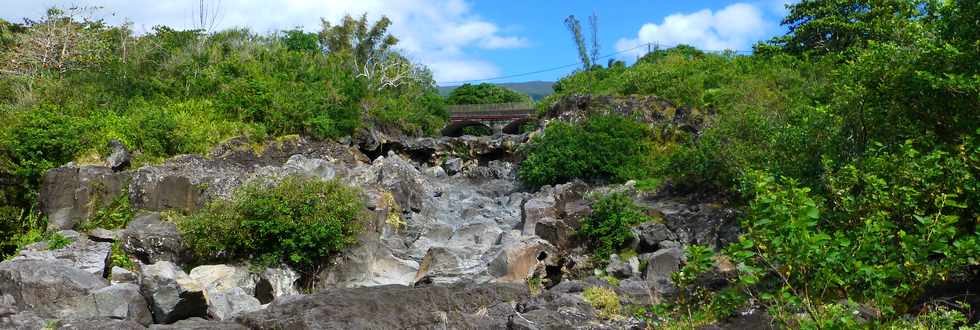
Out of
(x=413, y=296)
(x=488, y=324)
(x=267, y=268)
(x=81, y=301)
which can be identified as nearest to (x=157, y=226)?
(x=267, y=268)

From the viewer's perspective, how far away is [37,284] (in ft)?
31.8

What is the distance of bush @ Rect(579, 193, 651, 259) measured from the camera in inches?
594

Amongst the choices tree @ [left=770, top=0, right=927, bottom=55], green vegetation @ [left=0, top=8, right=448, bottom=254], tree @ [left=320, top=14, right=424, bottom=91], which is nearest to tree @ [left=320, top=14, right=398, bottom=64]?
tree @ [left=320, top=14, right=424, bottom=91]

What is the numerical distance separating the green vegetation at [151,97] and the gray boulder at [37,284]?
6.25 m

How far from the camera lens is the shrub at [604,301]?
8.95 m

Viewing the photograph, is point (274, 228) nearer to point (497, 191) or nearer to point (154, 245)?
point (154, 245)

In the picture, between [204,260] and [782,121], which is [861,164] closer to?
[782,121]

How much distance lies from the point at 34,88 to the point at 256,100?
6.30 metres

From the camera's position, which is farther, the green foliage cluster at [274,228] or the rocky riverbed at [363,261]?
the green foliage cluster at [274,228]

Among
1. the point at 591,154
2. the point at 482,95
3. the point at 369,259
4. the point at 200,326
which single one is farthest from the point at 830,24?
the point at 482,95

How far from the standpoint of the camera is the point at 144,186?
16.5 metres

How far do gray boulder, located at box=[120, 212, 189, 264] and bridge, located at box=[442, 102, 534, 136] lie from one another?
27859 millimetres

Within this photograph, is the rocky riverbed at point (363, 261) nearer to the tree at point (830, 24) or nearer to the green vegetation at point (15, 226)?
the green vegetation at point (15, 226)

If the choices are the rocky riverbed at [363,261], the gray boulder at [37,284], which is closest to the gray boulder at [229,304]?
the rocky riverbed at [363,261]
